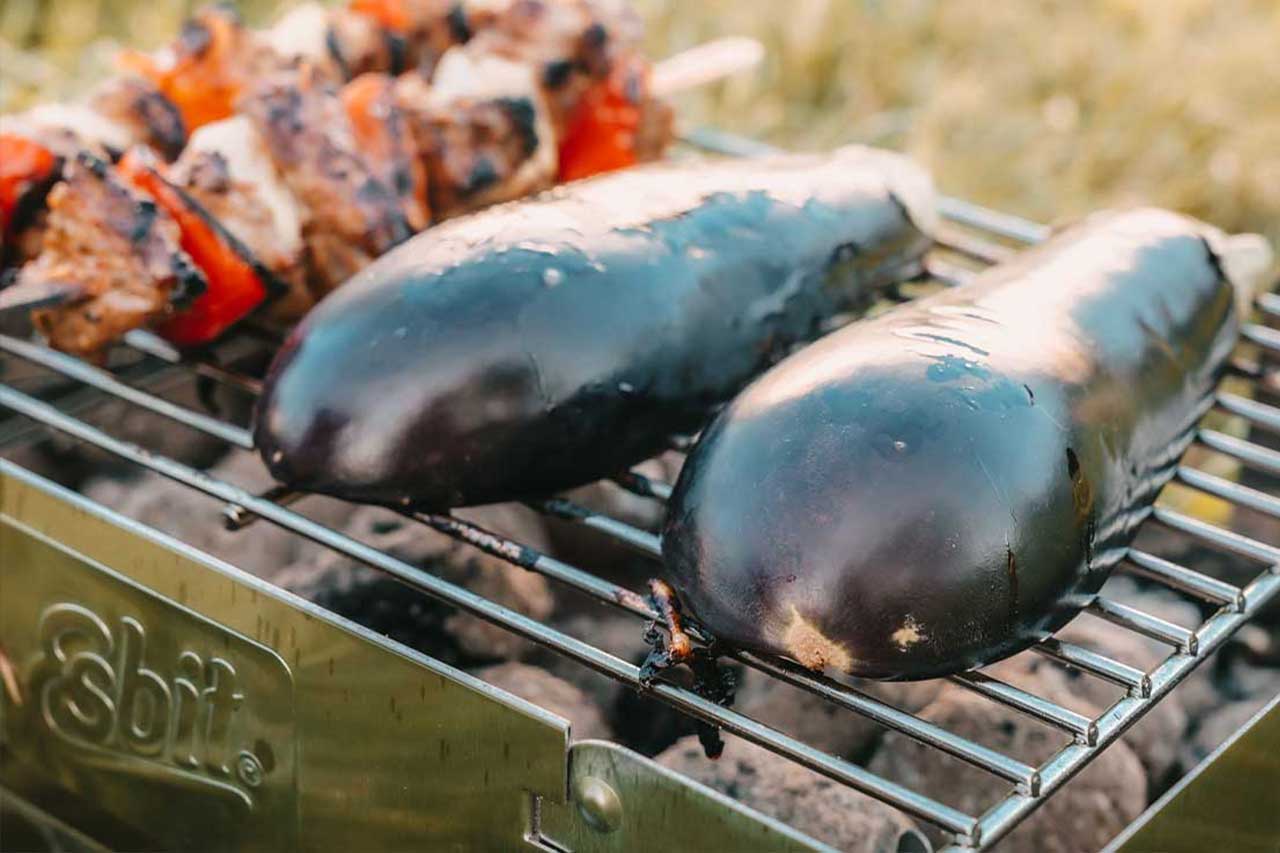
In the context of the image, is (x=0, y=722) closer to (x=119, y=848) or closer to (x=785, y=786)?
(x=119, y=848)

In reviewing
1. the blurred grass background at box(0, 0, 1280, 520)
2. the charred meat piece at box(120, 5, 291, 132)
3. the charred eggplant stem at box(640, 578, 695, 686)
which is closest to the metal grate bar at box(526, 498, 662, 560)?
the charred eggplant stem at box(640, 578, 695, 686)

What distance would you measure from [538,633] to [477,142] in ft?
3.45

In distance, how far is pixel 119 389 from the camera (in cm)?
209

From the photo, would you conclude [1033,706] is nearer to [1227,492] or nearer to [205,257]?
[1227,492]

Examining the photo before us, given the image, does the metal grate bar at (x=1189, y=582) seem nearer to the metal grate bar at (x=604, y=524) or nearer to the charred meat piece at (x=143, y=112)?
the metal grate bar at (x=604, y=524)

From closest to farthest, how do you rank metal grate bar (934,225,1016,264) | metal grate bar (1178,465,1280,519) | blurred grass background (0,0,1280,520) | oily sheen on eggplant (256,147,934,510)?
oily sheen on eggplant (256,147,934,510)
metal grate bar (1178,465,1280,519)
metal grate bar (934,225,1016,264)
blurred grass background (0,0,1280,520)

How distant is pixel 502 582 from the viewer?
7.16ft

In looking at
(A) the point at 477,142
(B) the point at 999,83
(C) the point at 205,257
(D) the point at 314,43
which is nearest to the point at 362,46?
(D) the point at 314,43

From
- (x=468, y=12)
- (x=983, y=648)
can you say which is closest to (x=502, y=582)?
(x=983, y=648)

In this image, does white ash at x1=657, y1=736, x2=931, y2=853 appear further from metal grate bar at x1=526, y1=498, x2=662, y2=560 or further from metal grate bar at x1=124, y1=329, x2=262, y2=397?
metal grate bar at x1=124, y1=329, x2=262, y2=397

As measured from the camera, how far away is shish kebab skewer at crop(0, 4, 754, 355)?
2.06 m

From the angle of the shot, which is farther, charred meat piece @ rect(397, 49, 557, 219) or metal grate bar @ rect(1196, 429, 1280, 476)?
charred meat piece @ rect(397, 49, 557, 219)

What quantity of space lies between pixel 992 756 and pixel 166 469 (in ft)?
3.19

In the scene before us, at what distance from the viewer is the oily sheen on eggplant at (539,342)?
1.74 meters
